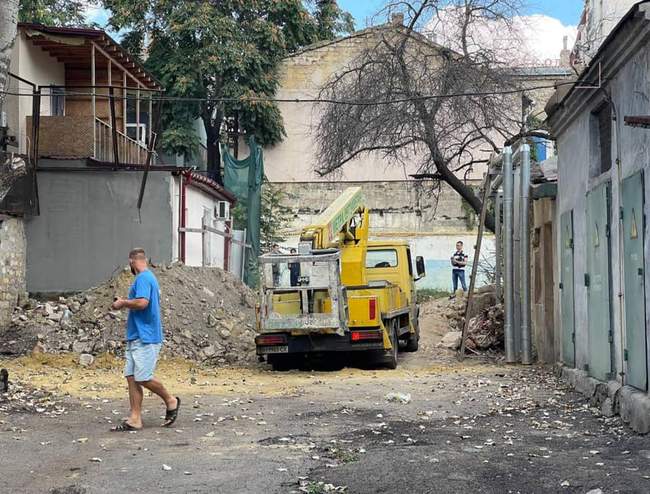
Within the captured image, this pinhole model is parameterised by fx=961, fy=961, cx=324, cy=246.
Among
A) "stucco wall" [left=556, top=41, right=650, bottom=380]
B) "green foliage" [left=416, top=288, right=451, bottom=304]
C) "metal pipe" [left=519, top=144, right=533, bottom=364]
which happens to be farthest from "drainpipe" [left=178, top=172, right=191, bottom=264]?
"green foliage" [left=416, top=288, right=451, bottom=304]

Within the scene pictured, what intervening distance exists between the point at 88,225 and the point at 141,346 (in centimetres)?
1097

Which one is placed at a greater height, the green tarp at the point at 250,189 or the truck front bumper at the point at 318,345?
the green tarp at the point at 250,189

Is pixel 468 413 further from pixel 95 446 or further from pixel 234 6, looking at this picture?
pixel 234 6

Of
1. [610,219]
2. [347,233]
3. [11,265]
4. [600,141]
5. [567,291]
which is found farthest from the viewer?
[11,265]

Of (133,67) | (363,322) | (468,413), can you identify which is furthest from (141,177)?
(468,413)

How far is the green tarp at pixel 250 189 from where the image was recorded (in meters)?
27.7

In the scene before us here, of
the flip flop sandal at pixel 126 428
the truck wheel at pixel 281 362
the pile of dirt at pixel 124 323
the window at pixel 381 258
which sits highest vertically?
the window at pixel 381 258

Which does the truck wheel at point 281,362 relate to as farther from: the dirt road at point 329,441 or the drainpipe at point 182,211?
the drainpipe at point 182,211

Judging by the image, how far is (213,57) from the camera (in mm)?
31781

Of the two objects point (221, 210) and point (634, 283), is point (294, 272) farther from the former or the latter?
point (221, 210)

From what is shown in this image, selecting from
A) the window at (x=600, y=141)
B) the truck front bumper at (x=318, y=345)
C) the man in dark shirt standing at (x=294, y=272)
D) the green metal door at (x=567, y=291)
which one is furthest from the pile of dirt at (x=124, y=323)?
the window at (x=600, y=141)

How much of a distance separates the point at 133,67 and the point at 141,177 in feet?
15.4

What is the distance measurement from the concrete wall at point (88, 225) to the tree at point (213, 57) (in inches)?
449

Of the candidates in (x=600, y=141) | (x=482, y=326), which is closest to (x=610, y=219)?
(x=600, y=141)
